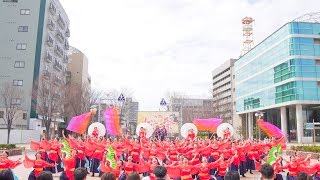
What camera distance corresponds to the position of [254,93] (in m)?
57.0

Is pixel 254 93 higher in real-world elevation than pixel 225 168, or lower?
higher

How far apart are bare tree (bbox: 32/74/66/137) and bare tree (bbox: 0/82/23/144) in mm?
2153

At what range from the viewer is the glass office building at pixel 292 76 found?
146ft

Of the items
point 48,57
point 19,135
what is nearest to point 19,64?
point 48,57

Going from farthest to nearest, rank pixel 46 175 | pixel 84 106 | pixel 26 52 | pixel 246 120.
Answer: pixel 246 120, pixel 26 52, pixel 84 106, pixel 46 175

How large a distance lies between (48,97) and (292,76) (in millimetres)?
31493

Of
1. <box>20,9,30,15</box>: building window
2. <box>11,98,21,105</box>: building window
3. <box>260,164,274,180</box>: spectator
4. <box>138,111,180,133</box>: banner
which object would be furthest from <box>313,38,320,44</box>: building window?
<box>260,164,274,180</box>: spectator

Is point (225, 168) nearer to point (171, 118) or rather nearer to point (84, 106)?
point (171, 118)

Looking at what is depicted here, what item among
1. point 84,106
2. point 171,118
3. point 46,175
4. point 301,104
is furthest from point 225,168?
point 301,104

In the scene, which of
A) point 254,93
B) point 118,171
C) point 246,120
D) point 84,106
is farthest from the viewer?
point 246,120

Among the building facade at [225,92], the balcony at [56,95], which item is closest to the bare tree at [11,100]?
the balcony at [56,95]

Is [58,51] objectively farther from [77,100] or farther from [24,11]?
[77,100]

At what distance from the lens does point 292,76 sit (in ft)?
147

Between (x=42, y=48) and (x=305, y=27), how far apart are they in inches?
1414
